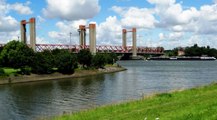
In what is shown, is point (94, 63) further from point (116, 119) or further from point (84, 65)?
point (116, 119)

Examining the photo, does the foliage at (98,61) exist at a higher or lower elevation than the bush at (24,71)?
higher

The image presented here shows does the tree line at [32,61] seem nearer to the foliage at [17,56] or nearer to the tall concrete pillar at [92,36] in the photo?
the foliage at [17,56]

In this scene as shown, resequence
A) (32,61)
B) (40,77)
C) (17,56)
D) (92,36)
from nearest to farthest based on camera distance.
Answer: (40,77)
(17,56)
(32,61)
(92,36)

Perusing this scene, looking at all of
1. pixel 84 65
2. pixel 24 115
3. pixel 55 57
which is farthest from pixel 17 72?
pixel 24 115

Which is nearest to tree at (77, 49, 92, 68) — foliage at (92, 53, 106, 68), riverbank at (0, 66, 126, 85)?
foliage at (92, 53, 106, 68)

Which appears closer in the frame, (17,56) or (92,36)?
(17,56)

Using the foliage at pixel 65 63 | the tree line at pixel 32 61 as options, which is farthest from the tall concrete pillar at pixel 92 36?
the foliage at pixel 65 63

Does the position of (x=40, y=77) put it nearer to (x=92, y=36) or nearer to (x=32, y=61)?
(x=32, y=61)

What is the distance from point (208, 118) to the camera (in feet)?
42.2

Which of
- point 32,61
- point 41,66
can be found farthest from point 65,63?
point 32,61

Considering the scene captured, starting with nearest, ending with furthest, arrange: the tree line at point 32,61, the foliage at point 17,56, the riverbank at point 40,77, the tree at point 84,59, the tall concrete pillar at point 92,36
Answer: the riverbank at point 40,77 → the foliage at point 17,56 → the tree line at point 32,61 → the tree at point 84,59 → the tall concrete pillar at point 92,36

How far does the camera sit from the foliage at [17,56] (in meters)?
86.7

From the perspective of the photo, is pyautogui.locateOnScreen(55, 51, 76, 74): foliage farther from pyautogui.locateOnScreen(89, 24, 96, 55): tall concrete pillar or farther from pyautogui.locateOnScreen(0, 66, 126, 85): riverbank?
pyautogui.locateOnScreen(89, 24, 96, 55): tall concrete pillar

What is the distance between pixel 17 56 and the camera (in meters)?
87.8
